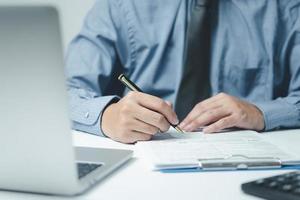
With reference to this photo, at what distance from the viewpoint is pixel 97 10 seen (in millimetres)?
1393

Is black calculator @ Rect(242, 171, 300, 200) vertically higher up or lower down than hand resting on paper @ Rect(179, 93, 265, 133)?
higher up

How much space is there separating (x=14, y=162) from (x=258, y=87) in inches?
34.8

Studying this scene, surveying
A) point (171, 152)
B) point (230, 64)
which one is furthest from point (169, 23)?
point (171, 152)

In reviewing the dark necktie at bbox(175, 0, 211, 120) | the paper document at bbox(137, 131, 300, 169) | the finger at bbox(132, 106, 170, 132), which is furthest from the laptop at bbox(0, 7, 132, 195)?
the dark necktie at bbox(175, 0, 211, 120)

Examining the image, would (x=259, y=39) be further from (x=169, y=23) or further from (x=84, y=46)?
(x=84, y=46)

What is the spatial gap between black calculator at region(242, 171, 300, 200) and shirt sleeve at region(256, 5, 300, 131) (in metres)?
0.43

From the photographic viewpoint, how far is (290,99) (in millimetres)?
1170

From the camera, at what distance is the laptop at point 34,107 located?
0.53 m

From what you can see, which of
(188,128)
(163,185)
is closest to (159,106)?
(188,128)

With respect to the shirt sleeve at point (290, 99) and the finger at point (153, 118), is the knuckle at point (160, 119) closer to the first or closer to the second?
the finger at point (153, 118)

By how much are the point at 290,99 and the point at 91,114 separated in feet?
1.61

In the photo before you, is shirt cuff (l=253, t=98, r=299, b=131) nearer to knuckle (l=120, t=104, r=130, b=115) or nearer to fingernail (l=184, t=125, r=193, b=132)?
fingernail (l=184, t=125, r=193, b=132)

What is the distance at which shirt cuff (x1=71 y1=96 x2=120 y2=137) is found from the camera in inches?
39.2

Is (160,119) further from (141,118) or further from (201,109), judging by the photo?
(201,109)
